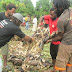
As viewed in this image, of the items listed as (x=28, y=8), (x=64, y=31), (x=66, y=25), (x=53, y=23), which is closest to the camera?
(x=66, y=25)

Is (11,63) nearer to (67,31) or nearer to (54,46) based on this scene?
(54,46)

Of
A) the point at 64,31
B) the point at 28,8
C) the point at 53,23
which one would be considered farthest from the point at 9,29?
the point at 28,8

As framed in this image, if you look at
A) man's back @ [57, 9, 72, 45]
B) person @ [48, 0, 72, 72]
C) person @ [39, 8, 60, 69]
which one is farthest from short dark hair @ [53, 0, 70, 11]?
person @ [39, 8, 60, 69]

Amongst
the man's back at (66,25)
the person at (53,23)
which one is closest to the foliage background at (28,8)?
the person at (53,23)

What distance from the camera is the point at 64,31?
2.14 metres

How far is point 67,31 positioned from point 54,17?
949 millimetres

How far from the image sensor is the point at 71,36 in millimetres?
2035

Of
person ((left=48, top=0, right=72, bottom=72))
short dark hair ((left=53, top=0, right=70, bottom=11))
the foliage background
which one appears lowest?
person ((left=48, top=0, right=72, bottom=72))

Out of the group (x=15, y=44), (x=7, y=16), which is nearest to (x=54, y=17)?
(x=7, y=16)

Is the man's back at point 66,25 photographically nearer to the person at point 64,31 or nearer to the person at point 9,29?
the person at point 64,31

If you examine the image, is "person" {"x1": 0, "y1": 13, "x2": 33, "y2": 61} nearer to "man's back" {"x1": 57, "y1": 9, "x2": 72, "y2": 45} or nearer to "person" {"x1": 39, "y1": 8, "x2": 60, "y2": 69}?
"man's back" {"x1": 57, "y1": 9, "x2": 72, "y2": 45}

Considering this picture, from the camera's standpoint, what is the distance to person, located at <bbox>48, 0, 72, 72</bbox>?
1.97 m

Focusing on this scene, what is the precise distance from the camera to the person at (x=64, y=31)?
1.97 m

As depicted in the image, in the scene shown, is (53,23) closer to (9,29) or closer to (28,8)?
(9,29)
